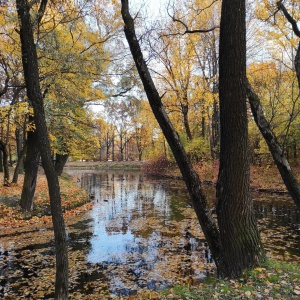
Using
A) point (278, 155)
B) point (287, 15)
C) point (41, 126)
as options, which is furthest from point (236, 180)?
point (287, 15)

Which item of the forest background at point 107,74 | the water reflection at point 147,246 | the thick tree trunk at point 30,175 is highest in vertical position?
the forest background at point 107,74

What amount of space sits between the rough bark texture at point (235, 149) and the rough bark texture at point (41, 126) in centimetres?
282

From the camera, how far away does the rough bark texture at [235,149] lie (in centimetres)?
455

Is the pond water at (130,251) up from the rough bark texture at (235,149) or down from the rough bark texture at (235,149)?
down

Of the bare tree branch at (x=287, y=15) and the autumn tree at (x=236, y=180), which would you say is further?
the bare tree branch at (x=287, y=15)

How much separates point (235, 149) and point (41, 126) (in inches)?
130

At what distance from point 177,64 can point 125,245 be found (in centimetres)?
1852

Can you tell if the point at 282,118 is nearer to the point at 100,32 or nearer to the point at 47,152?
the point at 100,32

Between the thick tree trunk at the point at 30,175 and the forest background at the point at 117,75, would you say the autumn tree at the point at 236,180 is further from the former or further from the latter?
the thick tree trunk at the point at 30,175

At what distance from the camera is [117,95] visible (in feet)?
45.8

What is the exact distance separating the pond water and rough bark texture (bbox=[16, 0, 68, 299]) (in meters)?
0.96

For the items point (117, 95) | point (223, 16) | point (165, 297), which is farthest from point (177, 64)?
point (165, 297)

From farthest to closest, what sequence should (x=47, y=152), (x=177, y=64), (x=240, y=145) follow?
(x=177, y=64) → (x=47, y=152) → (x=240, y=145)

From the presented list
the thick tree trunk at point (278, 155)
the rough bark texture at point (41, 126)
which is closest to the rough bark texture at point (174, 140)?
the rough bark texture at point (41, 126)
